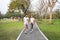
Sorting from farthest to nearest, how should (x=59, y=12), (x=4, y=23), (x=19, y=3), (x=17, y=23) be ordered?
1. (x=19, y=3)
2. (x=17, y=23)
3. (x=4, y=23)
4. (x=59, y=12)

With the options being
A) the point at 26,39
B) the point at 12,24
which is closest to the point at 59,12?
the point at 12,24

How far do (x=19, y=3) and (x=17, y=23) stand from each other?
197 inches

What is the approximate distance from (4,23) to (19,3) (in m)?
6.53

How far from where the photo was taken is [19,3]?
2452 cm

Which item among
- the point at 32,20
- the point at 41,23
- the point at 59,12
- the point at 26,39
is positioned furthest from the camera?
the point at 41,23

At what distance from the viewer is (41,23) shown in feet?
70.9

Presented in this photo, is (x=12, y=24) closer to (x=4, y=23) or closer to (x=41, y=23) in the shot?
(x=4, y=23)

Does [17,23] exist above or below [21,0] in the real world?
below

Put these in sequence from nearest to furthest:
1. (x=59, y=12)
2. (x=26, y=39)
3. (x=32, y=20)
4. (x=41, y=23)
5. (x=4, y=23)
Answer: (x=26, y=39), (x=32, y=20), (x=59, y=12), (x=4, y=23), (x=41, y=23)

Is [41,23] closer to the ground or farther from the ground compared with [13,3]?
closer to the ground

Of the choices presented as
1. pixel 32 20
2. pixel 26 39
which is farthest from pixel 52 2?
pixel 26 39

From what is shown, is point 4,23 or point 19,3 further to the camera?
point 19,3

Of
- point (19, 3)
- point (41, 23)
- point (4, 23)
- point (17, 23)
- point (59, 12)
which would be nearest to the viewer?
point (59, 12)

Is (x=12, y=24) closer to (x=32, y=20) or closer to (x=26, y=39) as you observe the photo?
(x=32, y=20)
